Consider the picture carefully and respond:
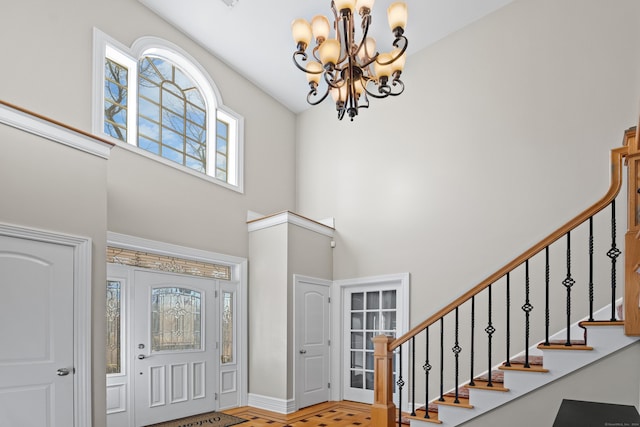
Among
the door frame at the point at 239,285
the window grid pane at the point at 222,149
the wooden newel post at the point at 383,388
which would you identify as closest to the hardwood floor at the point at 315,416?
the door frame at the point at 239,285

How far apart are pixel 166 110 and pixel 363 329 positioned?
3.95 metres

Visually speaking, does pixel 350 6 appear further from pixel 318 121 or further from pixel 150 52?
pixel 318 121

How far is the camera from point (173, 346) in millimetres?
5281

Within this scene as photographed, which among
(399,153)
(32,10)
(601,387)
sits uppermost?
(32,10)

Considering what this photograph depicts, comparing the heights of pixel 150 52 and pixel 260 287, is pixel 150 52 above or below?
above

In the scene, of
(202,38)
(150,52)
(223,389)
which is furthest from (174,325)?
(202,38)

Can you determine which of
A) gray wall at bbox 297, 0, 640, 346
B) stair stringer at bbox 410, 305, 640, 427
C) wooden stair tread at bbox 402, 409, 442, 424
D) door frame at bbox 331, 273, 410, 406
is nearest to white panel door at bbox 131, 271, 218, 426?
door frame at bbox 331, 273, 410, 406

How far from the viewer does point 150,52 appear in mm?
5473

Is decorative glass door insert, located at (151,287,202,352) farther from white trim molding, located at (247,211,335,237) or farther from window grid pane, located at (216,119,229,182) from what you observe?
window grid pane, located at (216,119,229,182)

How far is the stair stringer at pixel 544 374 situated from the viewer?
2844 millimetres

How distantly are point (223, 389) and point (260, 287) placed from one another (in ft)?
4.48

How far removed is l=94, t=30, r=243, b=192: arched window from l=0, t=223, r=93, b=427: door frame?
1.65 meters

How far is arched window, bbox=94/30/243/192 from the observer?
16.4 feet

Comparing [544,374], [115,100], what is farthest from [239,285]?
[544,374]
